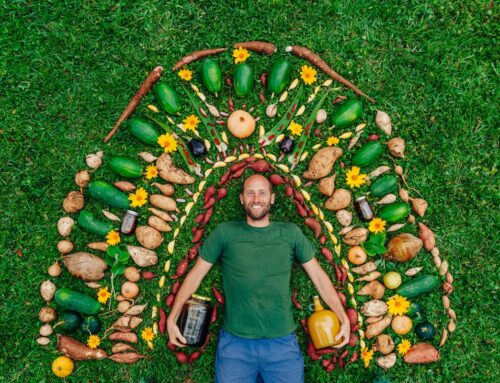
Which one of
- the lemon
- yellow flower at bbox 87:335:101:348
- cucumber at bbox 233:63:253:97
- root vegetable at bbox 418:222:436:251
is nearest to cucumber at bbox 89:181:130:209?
yellow flower at bbox 87:335:101:348

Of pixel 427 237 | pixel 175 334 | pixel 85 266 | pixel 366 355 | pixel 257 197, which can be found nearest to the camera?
pixel 257 197

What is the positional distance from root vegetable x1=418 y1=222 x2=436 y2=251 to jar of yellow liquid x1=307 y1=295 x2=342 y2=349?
1474mm

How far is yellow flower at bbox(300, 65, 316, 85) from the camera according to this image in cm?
535

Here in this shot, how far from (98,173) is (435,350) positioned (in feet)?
15.6

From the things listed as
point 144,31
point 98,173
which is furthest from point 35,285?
point 144,31

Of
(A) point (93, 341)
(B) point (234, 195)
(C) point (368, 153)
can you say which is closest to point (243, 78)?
(B) point (234, 195)

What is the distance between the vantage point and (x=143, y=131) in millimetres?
5164

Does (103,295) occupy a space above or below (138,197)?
below

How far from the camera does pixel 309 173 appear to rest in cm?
521

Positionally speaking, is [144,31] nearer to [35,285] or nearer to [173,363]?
[35,285]

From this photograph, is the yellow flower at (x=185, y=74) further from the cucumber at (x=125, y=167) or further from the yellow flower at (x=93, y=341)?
the yellow flower at (x=93, y=341)

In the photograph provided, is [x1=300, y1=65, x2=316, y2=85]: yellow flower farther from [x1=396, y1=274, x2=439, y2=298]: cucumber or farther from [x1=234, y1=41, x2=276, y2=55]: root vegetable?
[x1=396, y1=274, x2=439, y2=298]: cucumber

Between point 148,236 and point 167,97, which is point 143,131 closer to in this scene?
point 167,97

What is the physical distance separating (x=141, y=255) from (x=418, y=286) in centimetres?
343
